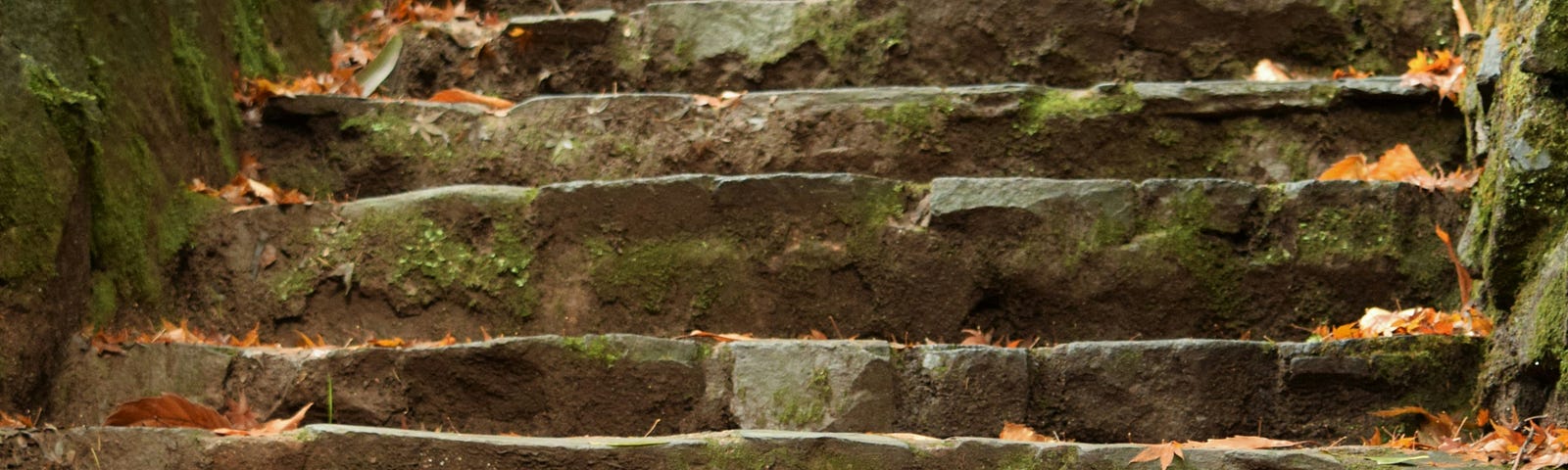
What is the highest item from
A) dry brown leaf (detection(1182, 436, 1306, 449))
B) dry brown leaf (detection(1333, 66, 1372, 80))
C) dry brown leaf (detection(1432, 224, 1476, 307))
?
dry brown leaf (detection(1333, 66, 1372, 80))

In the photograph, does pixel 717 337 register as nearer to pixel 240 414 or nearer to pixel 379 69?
pixel 240 414

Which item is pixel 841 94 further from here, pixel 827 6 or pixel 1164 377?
pixel 1164 377

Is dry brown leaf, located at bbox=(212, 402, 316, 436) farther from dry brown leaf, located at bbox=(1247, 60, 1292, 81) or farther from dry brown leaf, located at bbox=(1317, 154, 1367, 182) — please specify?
dry brown leaf, located at bbox=(1247, 60, 1292, 81)

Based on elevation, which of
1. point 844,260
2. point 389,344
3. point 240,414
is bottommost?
point 240,414

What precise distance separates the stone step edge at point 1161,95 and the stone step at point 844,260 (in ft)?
1.55

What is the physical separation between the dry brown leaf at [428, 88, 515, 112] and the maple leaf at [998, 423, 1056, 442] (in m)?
1.84

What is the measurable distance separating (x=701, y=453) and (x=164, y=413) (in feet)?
3.59

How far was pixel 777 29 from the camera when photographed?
4.51 m

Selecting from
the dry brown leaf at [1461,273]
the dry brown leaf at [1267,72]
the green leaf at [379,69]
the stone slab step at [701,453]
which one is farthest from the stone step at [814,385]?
the green leaf at [379,69]

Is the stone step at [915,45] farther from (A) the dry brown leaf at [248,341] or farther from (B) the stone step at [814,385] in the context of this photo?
(B) the stone step at [814,385]

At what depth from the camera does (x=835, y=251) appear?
3535 millimetres

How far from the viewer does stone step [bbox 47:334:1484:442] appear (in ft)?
9.98

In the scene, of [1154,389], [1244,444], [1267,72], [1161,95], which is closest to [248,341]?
[1154,389]

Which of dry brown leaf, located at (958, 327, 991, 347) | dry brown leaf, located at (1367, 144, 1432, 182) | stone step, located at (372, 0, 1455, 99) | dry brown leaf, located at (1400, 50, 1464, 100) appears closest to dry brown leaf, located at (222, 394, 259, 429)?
dry brown leaf, located at (958, 327, 991, 347)
